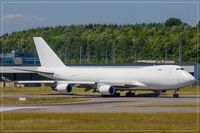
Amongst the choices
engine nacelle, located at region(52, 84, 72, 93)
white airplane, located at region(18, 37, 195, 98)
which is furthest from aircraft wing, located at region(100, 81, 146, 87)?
engine nacelle, located at region(52, 84, 72, 93)

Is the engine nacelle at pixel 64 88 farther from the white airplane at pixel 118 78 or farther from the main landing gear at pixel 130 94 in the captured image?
the main landing gear at pixel 130 94

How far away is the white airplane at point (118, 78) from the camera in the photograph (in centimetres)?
6062

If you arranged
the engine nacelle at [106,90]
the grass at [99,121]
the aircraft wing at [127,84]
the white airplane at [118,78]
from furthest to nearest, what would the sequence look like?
1. the aircraft wing at [127,84]
2. the engine nacelle at [106,90]
3. the white airplane at [118,78]
4. the grass at [99,121]

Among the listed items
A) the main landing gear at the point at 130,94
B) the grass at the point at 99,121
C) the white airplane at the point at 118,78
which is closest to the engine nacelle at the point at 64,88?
the white airplane at the point at 118,78

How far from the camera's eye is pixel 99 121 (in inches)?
1141

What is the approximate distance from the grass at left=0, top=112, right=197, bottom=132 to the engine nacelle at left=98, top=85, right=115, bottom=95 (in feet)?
91.3

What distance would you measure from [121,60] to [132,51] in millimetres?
5619

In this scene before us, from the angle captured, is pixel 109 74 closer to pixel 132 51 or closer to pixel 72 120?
pixel 72 120

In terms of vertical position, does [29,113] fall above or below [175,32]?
below

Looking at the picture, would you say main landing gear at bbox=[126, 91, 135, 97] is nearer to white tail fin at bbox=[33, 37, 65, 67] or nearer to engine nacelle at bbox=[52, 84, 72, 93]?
engine nacelle at bbox=[52, 84, 72, 93]

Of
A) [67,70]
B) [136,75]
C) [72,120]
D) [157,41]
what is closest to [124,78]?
[136,75]

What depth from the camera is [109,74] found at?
65438 millimetres

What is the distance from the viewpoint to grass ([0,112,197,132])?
86.7 ft

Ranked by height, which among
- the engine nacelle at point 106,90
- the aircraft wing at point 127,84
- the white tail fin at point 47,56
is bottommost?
the engine nacelle at point 106,90
